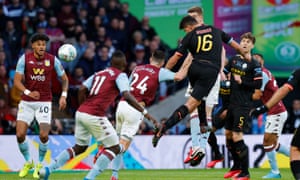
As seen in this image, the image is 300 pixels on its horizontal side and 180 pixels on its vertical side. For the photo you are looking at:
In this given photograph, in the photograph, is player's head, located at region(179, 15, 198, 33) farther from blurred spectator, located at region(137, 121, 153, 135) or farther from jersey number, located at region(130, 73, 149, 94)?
blurred spectator, located at region(137, 121, 153, 135)

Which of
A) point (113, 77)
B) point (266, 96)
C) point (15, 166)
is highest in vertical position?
point (113, 77)

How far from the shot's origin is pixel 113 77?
13039mm

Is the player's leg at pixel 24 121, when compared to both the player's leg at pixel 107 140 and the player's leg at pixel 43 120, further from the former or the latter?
the player's leg at pixel 107 140

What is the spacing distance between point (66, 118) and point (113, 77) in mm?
11506

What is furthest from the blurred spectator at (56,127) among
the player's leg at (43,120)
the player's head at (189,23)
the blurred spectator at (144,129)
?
the player's head at (189,23)

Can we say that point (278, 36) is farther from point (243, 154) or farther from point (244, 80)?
point (243, 154)

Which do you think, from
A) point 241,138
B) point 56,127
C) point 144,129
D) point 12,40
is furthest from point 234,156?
point 12,40

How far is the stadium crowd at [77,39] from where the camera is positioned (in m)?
23.4

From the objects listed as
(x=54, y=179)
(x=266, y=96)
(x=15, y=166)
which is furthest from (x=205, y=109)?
(x=15, y=166)

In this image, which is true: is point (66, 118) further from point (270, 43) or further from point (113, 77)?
point (113, 77)

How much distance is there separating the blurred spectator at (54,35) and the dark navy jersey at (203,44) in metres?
9.93

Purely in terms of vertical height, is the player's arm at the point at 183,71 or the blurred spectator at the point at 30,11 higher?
the blurred spectator at the point at 30,11

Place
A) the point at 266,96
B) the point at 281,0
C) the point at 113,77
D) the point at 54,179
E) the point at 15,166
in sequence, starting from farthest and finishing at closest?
the point at 281,0
the point at 15,166
the point at 266,96
the point at 54,179
the point at 113,77

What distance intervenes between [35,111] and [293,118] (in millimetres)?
9816
